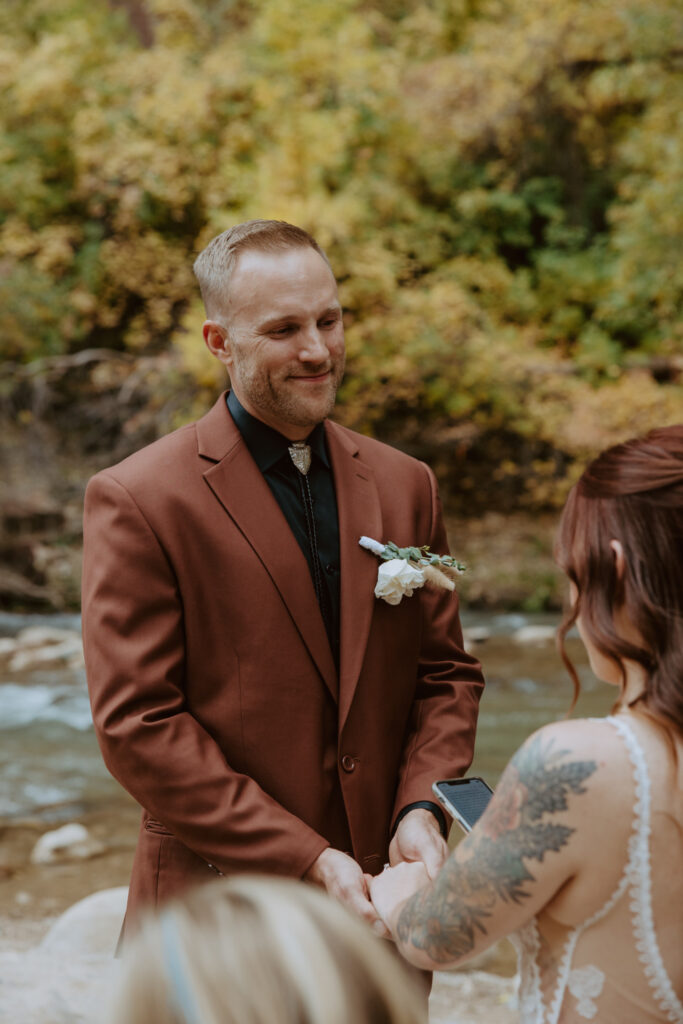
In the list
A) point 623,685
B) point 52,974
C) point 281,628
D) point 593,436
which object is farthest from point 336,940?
point 593,436

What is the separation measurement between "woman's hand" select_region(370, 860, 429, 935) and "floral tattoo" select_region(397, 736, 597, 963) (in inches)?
9.7

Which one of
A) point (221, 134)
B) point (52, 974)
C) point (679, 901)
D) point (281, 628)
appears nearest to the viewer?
point (679, 901)

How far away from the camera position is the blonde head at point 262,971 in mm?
720

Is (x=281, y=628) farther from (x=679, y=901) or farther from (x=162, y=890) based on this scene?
(x=679, y=901)

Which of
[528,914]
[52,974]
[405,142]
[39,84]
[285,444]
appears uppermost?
[39,84]

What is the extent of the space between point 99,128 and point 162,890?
13.4m

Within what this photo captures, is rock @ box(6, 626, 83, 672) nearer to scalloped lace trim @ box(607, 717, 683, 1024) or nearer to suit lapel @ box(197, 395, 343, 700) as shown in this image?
suit lapel @ box(197, 395, 343, 700)

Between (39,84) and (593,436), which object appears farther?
(39,84)

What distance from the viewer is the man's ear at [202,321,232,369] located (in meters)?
1.96

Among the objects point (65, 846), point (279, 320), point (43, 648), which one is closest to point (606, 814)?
point (279, 320)

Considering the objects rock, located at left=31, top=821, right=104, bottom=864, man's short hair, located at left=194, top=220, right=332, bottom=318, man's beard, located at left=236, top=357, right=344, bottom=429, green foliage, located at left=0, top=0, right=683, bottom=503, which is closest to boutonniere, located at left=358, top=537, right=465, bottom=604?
man's beard, located at left=236, top=357, right=344, bottom=429

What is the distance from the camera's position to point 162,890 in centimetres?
183

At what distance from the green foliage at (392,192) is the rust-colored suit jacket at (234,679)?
9568 mm

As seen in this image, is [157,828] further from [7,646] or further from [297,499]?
[7,646]
